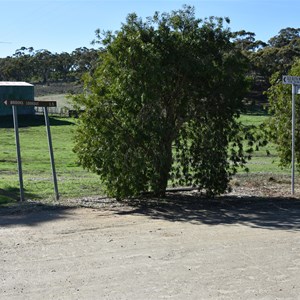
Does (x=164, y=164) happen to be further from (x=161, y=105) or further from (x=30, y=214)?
(x=30, y=214)

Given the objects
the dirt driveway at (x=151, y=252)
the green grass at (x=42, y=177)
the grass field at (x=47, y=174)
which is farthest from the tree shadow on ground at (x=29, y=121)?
the dirt driveway at (x=151, y=252)

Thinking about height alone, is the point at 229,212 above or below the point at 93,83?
below

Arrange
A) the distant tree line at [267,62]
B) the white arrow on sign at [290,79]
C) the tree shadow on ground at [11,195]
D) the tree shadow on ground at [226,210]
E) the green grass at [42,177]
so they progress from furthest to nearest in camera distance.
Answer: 1. the distant tree line at [267,62]
2. the green grass at [42,177]
3. the white arrow on sign at [290,79]
4. the tree shadow on ground at [11,195]
5. the tree shadow on ground at [226,210]

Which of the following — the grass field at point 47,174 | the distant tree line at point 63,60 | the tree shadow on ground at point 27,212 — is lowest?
the grass field at point 47,174

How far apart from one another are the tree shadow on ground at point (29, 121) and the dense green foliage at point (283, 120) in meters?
40.3

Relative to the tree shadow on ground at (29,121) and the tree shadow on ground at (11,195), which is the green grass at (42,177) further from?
the tree shadow on ground at (29,121)

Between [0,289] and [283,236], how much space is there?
4634 millimetres

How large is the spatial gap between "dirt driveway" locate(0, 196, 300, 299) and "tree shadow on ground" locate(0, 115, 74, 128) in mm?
43628

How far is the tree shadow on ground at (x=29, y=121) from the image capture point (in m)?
53.8

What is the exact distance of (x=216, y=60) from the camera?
12.1 metres

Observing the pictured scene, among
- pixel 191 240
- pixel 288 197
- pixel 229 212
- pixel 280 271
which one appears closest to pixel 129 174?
pixel 229 212

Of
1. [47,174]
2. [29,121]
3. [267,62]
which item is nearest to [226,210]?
[47,174]

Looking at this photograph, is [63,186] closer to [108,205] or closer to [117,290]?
[108,205]

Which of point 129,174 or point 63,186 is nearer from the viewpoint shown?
point 129,174
